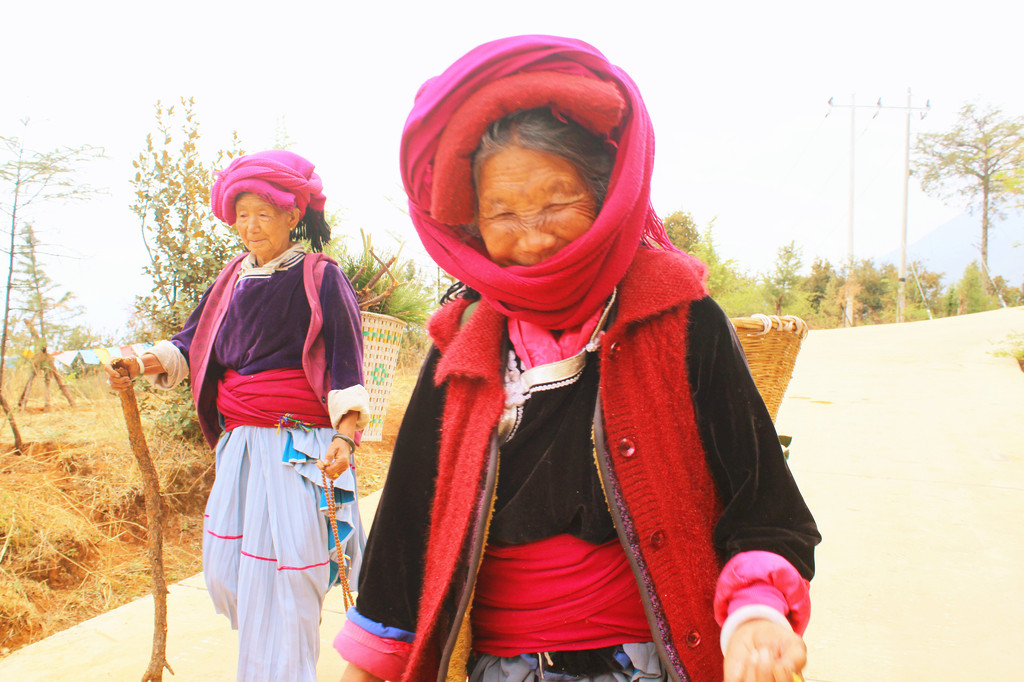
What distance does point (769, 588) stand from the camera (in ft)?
3.40

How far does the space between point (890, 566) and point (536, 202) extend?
3708 millimetres

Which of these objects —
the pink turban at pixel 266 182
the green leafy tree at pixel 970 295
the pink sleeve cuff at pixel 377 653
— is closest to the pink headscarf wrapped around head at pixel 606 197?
the pink sleeve cuff at pixel 377 653

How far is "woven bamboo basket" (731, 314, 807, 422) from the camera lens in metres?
1.61

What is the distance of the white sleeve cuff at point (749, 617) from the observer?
3.30ft

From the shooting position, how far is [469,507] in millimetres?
1201

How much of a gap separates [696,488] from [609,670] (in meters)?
0.35

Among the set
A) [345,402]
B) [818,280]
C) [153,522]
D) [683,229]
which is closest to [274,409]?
[345,402]

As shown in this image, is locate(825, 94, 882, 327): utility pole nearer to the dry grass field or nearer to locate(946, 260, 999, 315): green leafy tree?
locate(946, 260, 999, 315): green leafy tree

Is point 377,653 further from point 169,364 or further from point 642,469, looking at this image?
point 169,364

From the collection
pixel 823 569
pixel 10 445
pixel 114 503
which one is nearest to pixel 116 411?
pixel 10 445

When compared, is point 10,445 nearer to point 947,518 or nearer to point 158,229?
point 158,229

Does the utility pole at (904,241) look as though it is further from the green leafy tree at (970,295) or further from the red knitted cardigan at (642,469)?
the red knitted cardigan at (642,469)

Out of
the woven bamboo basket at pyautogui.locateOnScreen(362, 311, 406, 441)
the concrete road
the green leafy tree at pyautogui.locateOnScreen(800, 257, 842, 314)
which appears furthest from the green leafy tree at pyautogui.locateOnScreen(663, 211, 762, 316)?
the woven bamboo basket at pyautogui.locateOnScreen(362, 311, 406, 441)

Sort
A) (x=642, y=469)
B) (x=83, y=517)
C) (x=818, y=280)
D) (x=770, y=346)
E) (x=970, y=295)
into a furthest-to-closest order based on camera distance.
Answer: (x=818, y=280)
(x=970, y=295)
(x=83, y=517)
(x=770, y=346)
(x=642, y=469)
